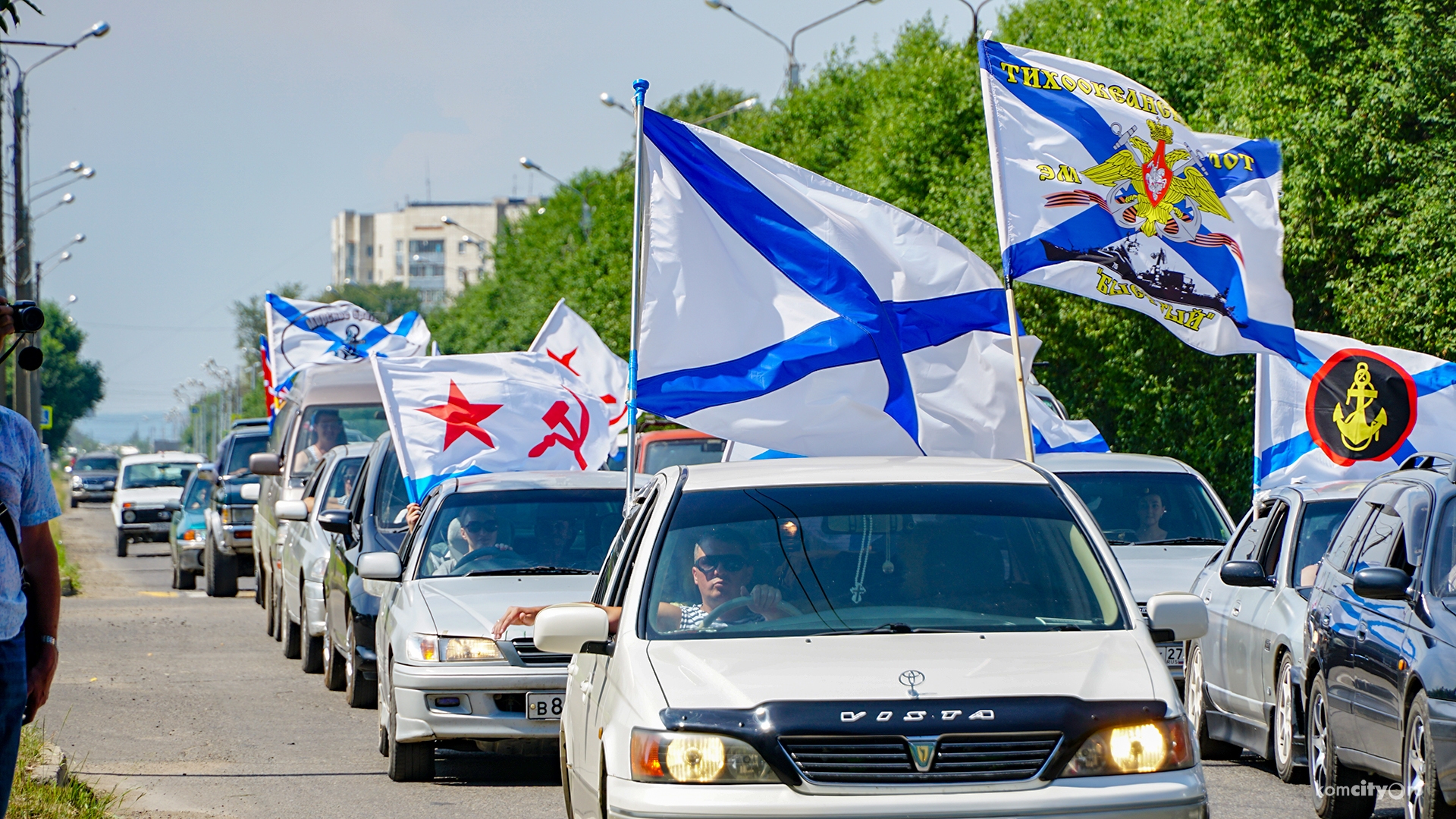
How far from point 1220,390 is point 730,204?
1694cm

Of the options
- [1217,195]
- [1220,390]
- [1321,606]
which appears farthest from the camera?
[1220,390]

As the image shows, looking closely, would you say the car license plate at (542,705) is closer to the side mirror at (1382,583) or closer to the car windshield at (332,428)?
the side mirror at (1382,583)

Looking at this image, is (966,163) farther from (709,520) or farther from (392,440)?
(709,520)

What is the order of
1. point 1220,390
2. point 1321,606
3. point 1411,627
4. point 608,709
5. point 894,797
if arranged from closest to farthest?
point 894,797 → point 608,709 → point 1411,627 → point 1321,606 → point 1220,390

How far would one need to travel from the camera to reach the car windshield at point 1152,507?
43.0 feet

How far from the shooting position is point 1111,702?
17.4 ft

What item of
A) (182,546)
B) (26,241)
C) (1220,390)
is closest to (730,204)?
(1220,390)

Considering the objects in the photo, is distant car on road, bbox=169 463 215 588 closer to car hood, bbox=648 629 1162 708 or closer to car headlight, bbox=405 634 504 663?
car headlight, bbox=405 634 504 663

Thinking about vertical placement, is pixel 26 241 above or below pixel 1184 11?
below

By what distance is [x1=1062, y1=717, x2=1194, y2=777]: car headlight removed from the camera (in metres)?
5.26

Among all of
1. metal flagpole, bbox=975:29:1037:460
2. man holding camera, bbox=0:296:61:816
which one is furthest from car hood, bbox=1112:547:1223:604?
man holding camera, bbox=0:296:61:816

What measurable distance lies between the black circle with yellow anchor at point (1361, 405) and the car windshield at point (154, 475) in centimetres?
3073

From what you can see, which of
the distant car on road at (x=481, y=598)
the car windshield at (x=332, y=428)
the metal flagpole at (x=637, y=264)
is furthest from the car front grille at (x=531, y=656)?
the car windshield at (x=332, y=428)

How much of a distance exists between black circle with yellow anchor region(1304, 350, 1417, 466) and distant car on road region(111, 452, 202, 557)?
2802cm
